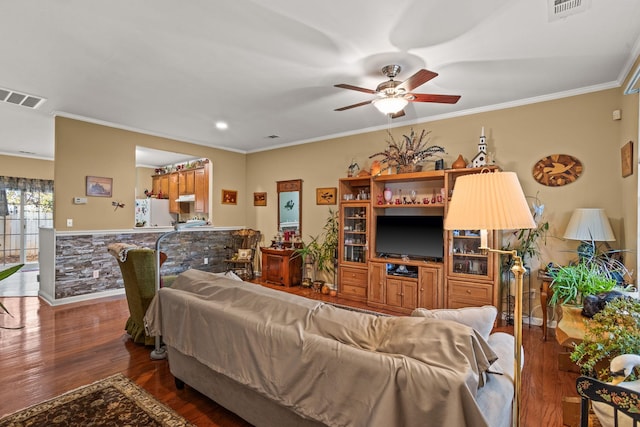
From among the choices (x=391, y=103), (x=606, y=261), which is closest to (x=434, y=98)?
(x=391, y=103)

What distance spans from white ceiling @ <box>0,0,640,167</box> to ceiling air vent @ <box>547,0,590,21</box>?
4 centimetres

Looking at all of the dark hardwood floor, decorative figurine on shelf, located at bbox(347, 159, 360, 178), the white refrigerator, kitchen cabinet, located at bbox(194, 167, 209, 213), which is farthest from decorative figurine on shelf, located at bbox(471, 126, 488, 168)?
the white refrigerator

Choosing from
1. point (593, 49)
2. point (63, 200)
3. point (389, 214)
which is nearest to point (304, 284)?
point (389, 214)

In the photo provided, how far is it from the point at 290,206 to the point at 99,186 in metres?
3.16

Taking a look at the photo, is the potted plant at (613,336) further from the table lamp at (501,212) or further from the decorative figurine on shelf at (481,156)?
the decorative figurine on shelf at (481,156)

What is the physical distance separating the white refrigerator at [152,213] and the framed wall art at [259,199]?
2111mm

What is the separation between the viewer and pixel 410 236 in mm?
4383

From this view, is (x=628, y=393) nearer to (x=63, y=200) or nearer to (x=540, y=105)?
(x=540, y=105)

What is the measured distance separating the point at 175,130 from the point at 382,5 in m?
4.25

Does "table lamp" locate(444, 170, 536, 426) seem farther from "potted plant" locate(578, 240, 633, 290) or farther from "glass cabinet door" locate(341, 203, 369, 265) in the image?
"glass cabinet door" locate(341, 203, 369, 265)

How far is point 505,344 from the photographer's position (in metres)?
1.72

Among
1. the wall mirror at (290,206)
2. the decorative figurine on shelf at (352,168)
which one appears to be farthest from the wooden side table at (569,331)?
the wall mirror at (290,206)

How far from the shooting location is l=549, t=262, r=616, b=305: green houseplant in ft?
8.28

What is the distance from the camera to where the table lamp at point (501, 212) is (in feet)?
4.26
